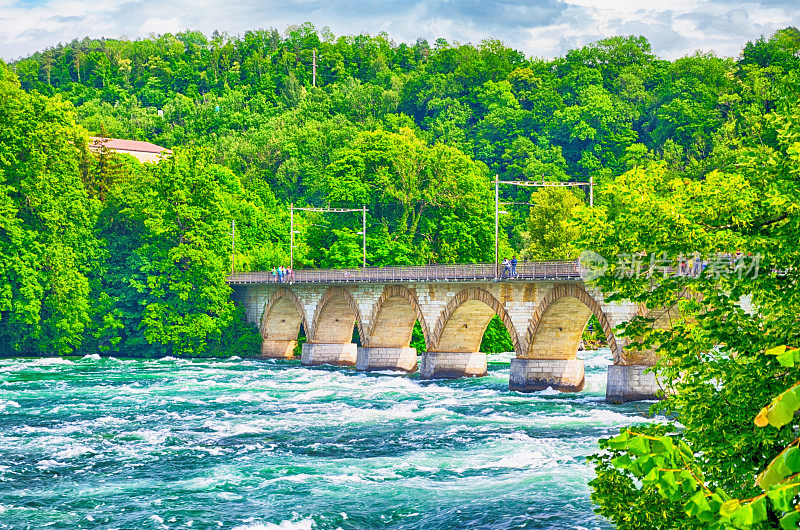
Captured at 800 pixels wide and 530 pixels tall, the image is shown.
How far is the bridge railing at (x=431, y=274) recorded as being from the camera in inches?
1700

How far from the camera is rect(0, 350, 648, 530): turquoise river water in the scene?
21.8m

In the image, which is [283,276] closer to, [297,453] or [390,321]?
[390,321]

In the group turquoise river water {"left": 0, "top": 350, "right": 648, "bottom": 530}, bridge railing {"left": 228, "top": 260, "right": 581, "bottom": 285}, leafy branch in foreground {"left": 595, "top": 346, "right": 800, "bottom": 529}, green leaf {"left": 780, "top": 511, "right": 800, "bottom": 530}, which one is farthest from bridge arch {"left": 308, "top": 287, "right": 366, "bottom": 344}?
green leaf {"left": 780, "top": 511, "right": 800, "bottom": 530}

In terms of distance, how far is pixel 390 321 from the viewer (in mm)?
57344

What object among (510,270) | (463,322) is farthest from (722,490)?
(463,322)

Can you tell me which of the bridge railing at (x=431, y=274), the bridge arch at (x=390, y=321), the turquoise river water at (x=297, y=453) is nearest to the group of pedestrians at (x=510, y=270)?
the bridge railing at (x=431, y=274)

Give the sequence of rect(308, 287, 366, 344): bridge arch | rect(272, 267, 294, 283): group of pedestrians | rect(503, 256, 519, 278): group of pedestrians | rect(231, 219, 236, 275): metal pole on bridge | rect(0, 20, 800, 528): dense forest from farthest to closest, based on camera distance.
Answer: rect(231, 219, 236, 275): metal pole on bridge, rect(272, 267, 294, 283): group of pedestrians, rect(308, 287, 366, 344): bridge arch, rect(503, 256, 519, 278): group of pedestrians, rect(0, 20, 800, 528): dense forest

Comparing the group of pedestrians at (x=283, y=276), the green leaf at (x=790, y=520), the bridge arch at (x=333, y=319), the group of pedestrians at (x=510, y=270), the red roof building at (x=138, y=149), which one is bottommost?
the bridge arch at (x=333, y=319)

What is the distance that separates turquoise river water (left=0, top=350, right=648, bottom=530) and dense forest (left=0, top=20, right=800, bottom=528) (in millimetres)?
4597

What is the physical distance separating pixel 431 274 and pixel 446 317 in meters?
2.42

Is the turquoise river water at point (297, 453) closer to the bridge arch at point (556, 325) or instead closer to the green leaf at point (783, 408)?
the bridge arch at point (556, 325)

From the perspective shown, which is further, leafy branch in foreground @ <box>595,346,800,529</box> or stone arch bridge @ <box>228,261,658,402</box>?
stone arch bridge @ <box>228,261,658,402</box>

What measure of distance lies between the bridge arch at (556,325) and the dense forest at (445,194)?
7.27 metres

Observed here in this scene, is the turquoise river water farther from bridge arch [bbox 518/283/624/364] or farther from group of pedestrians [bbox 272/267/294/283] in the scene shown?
group of pedestrians [bbox 272/267/294/283]
